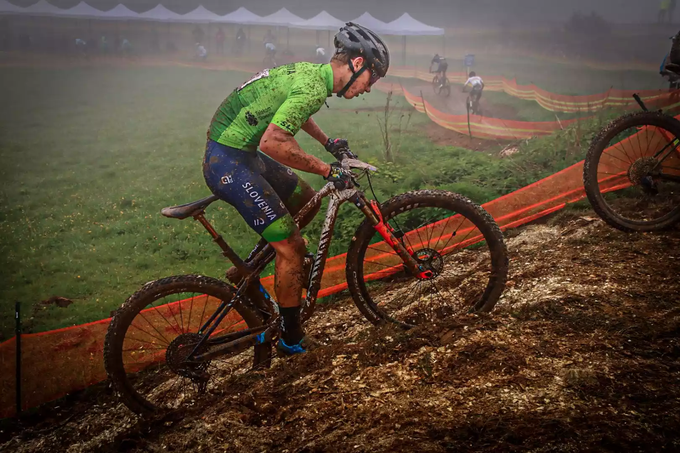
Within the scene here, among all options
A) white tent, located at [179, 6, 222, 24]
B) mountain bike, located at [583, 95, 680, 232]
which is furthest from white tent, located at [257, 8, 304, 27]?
mountain bike, located at [583, 95, 680, 232]

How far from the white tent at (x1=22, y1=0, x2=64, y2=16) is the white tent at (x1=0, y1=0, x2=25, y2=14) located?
0.06m

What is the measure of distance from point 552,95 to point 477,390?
27.3 ft

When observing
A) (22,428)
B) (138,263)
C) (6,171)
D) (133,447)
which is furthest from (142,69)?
(133,447)

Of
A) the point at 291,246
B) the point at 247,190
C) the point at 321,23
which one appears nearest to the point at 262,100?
the point at 247,190

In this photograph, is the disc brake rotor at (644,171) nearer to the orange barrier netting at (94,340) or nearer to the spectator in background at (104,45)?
the orange barrier netting at (94,340)

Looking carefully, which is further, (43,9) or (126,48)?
(126,48)

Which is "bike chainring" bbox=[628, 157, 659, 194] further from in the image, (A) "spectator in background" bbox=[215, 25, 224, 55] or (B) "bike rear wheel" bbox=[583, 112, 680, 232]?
(A) "spectator in background" bbox=[215, 25, 224, 55]

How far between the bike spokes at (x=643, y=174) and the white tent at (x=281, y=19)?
507cm

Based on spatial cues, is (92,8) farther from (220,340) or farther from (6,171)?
(220,340)

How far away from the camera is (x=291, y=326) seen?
3.64m

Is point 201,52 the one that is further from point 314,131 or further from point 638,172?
point 638,172

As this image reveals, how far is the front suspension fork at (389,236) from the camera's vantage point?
3.53 metres

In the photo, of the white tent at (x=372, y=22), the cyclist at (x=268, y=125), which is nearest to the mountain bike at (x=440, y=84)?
the white tent at (x=372, y=22)

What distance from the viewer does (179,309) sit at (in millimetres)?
3902
